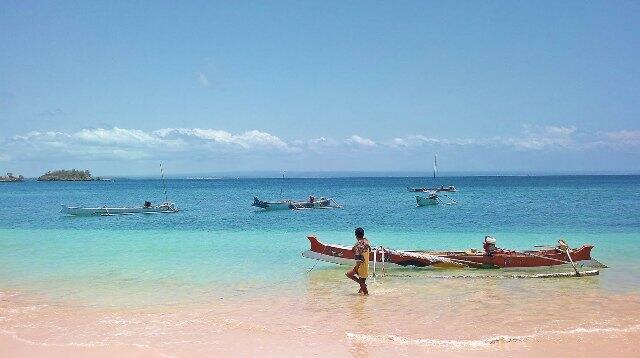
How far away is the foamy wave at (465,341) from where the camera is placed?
31.8 ft

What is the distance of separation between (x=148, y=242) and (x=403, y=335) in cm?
2056

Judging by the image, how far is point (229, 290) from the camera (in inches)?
591

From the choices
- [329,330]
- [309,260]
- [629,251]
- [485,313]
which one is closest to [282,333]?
[329,330]

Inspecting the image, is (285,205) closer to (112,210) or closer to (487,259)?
(112,210)

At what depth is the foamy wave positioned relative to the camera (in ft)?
31.8

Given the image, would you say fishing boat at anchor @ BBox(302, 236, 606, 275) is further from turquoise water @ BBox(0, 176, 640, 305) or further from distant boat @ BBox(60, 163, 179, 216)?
distant boat @ BBox(60, 163, 179, 216)

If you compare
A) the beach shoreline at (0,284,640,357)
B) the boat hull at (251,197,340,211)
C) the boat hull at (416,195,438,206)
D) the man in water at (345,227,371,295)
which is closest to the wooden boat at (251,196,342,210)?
the boat hull at (251,197,340,211)

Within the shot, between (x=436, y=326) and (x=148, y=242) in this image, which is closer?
(x=436, y=326)

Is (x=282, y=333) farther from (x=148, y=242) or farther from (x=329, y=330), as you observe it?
(x=148, y=242)

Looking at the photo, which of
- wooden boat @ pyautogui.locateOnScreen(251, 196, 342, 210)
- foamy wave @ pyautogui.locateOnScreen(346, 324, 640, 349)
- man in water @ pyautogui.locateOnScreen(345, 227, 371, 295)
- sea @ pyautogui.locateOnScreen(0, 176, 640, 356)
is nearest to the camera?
foamy wave @ pyautogui.locateOnScreen(346, 324, 640, 349)

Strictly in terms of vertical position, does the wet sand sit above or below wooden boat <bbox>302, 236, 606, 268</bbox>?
below

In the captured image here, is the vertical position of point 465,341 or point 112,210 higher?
point 465,341

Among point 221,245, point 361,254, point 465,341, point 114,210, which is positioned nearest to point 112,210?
point 114,210

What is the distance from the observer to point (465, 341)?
32.5 feet
